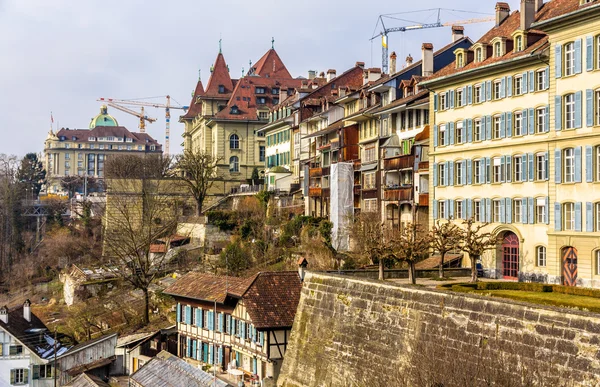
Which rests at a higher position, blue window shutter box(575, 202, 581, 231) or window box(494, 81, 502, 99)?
window box(494, 81, 502, 99)

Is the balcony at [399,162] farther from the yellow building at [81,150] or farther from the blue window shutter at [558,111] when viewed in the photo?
the yellow building at [81,150]

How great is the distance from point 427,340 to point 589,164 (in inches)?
440

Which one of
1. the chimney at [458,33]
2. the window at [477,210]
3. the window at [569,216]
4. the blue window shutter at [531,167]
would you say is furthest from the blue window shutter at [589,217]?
the chimney at [458,33]

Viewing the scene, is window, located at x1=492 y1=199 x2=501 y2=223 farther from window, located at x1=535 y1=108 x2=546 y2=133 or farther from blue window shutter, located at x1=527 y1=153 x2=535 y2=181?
window, located at x1=535 y1=108 x2=546 y2=133

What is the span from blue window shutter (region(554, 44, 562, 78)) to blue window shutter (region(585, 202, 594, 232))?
550 cm

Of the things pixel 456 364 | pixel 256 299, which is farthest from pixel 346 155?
pixel 456 364

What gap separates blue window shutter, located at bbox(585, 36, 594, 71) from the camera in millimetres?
31903

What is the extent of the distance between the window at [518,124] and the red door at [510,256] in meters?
4.74

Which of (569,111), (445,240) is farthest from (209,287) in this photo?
(569,111)

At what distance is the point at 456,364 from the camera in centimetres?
2380

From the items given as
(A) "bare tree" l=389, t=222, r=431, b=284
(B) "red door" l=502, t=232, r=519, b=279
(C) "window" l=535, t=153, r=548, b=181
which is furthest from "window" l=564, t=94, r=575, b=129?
(A) "bare tree" l=389, t=222, r=431, b=284

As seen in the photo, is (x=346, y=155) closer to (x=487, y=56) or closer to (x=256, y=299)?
(x=487, y=56)

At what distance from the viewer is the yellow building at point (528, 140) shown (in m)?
32.4

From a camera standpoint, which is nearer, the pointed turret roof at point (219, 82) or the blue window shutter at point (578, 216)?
the blue window shutter at point (578, 216)
